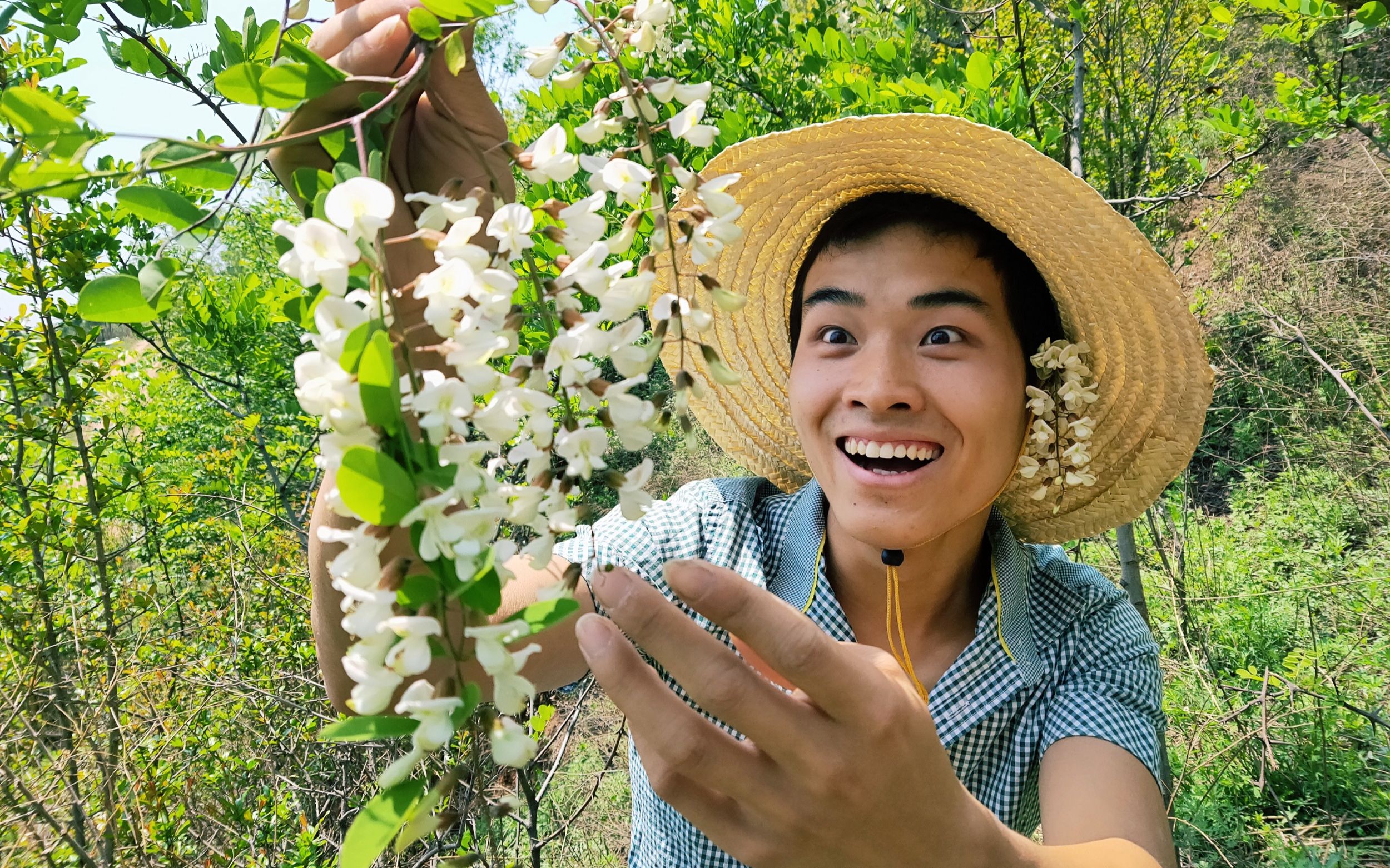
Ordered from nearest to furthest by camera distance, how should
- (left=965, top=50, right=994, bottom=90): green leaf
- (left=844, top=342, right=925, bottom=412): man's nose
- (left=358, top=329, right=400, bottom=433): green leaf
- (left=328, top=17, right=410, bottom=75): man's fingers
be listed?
(left=358, top=329, right=400, bottom=433): green leaf
(left=328, top=17, right=410, bottom=75): man's fingers
(left=844, top=342, right=925, bottom=412): man's nose
(left=965, top=50, right=994, bottom=90): green leaf

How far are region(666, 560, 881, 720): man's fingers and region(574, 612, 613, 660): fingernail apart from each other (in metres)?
0.11

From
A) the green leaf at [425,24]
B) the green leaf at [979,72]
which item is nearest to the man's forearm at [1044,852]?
the green leaf at [425,24]

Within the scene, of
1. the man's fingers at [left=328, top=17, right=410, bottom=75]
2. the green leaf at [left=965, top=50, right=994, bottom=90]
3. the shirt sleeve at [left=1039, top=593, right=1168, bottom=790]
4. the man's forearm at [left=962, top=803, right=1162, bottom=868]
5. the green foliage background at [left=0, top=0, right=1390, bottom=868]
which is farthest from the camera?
the green foliage background at [left=0, top=0, right=1390, bottom=868]

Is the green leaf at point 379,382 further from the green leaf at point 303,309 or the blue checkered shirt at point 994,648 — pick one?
the blue checkered shirt at point 994,648

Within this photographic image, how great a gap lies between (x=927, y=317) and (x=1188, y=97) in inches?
172

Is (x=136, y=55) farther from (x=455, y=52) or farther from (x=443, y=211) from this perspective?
(x=443, y=211)

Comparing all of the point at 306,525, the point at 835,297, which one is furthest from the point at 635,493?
the point at 306,525

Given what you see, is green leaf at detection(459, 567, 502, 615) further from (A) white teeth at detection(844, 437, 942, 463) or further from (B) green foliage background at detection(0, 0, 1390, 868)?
(A) white teeth at detection(844, 437, 942, 463)

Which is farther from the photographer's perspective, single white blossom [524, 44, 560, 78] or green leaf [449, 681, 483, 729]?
single white blossom [524, 44, 560, 78]

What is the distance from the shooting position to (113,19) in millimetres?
817

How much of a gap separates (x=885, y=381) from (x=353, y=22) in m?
0.92

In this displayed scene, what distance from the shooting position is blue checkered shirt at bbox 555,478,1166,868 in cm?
157

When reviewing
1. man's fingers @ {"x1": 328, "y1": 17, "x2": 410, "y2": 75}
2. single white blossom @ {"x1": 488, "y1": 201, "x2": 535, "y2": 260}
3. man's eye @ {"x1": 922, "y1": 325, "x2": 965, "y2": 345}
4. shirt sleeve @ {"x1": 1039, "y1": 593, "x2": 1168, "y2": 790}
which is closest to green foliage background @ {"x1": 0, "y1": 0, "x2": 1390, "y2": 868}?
man's fingers @ {"x1": 328, "y1": 17, "x2": 410, "y2": 75}

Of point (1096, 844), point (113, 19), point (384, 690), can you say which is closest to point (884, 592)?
point (1096, 844)
